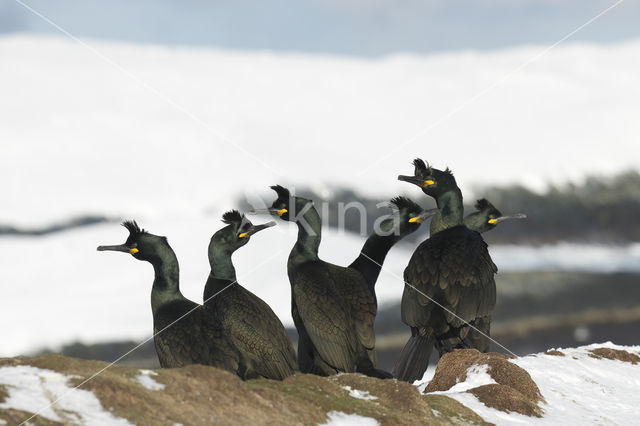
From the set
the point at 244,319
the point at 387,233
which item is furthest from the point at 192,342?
the point at 387,233

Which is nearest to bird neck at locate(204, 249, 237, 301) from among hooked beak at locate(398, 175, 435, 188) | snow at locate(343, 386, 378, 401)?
snow at locate(343, 386, 378, 401)

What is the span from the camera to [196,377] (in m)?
6.59

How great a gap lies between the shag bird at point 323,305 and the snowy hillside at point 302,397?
2.58ft

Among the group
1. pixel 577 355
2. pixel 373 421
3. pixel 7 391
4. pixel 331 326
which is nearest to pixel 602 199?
pixel 577 355

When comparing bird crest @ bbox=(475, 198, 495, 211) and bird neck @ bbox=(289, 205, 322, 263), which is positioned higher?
bird crest @ bbox=(475, 198, 495, 211)

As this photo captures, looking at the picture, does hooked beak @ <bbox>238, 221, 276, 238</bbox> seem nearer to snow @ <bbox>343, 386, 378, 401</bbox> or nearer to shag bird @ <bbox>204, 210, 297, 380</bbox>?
shag bird @ <bbox>204, 210, 297, 380</bbox>

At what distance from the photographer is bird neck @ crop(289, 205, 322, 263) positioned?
9.10 meters

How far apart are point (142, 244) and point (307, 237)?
6.13 ft

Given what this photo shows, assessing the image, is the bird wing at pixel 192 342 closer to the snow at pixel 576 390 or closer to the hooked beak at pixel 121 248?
the hooked beak at pixel 121 248

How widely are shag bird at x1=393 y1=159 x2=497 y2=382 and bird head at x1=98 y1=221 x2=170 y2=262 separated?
3006 millimetres

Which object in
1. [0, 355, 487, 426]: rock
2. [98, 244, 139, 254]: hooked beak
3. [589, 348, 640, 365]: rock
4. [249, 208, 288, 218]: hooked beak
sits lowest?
[0, 355, 487, 426]: rock

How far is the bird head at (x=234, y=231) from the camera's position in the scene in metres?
8.39

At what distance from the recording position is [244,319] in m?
7.88

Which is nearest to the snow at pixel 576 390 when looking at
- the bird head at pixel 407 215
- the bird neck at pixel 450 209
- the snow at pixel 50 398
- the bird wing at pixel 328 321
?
the bird wing at pixel 328 321
